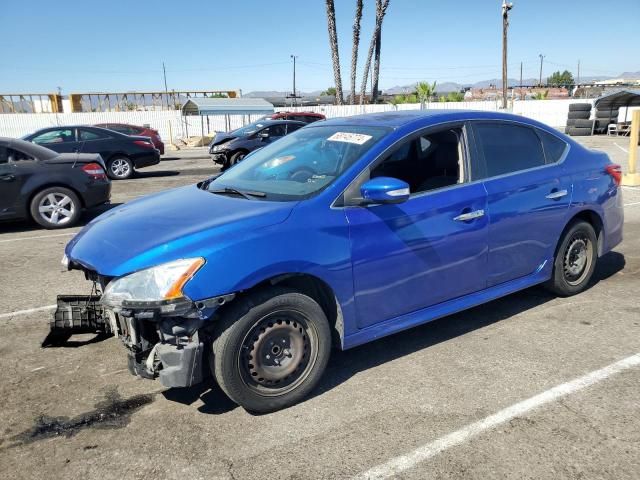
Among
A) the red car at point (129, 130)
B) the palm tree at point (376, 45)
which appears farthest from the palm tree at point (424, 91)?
the red car at point (129, 130)

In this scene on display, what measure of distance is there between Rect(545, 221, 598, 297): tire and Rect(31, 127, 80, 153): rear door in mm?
12937

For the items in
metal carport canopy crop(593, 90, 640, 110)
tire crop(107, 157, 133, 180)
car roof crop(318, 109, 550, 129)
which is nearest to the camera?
car roof crop(318, 109, 550, 129)

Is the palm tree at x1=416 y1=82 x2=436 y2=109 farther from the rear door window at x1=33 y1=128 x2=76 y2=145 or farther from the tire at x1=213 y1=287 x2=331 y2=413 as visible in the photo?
the tire at x1=213 y1=287 x2=331 y2=413

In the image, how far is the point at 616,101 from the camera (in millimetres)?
26875

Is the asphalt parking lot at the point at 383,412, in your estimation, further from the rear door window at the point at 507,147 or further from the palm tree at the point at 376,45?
the palm tree at the point at 376,45

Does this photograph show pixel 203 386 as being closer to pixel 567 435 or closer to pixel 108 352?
pixel 108 352

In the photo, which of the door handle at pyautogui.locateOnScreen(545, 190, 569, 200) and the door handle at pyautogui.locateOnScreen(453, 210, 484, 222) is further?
the door handle at pyautogui.locateOnScreen(545, 190, 569, 200)

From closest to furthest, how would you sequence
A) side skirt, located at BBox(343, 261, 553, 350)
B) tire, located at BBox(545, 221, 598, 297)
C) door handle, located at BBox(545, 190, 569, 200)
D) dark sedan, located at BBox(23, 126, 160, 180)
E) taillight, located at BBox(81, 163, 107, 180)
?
side skirt, located at BBox(343, 261, 553, 350), door handle, located at BBox(545, 190, 569, 200), tire, located at BBox(545, 221, 598, 297), taillight, located at BBox(81, 163, 107, 180), dark sedan, located at BBox(23, 126, 160, 180)

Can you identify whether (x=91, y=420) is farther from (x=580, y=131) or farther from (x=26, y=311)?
(x=580, y=131)

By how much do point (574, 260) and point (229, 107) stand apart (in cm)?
4261

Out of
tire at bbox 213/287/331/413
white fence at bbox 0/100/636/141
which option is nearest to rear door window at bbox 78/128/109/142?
tire at bbox 213/287/331/413

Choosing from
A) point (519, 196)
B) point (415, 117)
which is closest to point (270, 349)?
point (415, 117)

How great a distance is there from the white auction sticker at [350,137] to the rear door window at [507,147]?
94cm

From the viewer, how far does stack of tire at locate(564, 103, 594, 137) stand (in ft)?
87.5
